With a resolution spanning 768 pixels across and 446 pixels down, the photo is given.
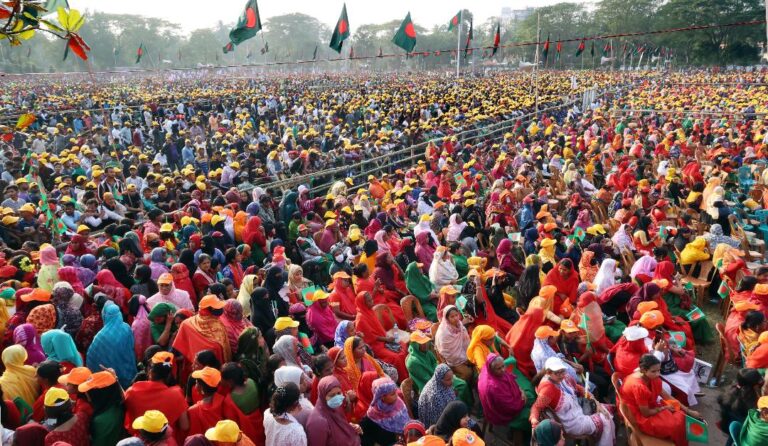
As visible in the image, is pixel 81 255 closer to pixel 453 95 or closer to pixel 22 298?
pixel 22 298

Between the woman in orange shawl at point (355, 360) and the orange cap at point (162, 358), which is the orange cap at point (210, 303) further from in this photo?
the woman in orange shawl at point (355, 360)

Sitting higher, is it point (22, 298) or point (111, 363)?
point (22, 298)

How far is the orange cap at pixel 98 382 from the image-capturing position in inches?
127

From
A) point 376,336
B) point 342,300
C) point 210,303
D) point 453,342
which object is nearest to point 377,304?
point 342,300

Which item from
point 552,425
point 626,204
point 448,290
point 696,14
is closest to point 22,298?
point 448,290

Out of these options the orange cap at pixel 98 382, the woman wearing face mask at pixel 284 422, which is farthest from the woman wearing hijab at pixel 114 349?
the woman wearing face mask at pixel 284 422

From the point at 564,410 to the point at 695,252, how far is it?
3.64m

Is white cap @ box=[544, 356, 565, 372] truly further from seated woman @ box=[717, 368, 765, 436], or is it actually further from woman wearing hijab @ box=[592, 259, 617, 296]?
woman wearing hijab @ box=[592, 259, 617, 296]

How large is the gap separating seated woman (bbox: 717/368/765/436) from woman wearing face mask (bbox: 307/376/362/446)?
2689 mm

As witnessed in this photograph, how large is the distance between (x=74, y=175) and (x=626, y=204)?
10.2 metres

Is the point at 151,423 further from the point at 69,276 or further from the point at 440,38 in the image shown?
the point at 440,38

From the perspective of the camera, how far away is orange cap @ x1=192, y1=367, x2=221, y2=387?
3410 mm

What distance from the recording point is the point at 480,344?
4.37 m

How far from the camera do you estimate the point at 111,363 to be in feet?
13.7
